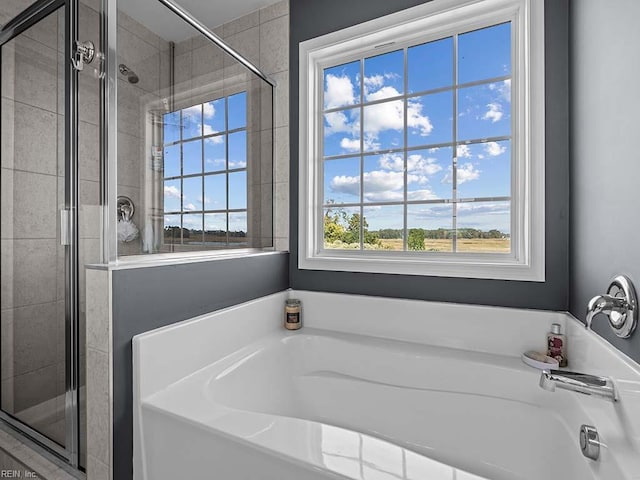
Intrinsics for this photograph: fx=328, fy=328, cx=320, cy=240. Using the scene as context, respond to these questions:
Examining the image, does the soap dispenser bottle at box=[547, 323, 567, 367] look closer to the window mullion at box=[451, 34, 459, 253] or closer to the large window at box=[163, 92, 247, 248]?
the window mullion at box=[451, 34, 459, 253]

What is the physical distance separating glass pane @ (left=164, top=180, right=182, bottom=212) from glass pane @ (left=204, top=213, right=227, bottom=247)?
0.51ft

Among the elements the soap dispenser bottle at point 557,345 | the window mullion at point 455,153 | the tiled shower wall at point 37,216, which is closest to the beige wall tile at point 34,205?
the tiled shower wall at point 37,216

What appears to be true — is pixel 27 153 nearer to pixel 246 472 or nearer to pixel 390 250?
pixel 246 472

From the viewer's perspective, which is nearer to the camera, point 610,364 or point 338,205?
point 610,364

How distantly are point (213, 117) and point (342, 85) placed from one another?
810mm

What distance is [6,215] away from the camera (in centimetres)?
158

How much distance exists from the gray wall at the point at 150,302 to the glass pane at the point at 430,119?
1139mm

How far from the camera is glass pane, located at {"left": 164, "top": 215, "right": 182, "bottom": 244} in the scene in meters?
1.38

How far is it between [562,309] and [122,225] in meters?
1.76

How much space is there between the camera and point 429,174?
68.5 inches

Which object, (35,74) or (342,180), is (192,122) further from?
(342,180)

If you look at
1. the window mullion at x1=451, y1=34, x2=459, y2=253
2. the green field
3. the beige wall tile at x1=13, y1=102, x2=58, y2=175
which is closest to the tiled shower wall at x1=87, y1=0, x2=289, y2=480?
the beige wall tile at x1=13, y1=102, x2=58, y2=175

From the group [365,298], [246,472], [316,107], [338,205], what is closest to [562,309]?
[365,298]

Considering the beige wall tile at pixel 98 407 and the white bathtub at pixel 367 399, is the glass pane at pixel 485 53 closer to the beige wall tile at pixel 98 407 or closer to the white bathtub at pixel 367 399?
the white bathtub at pixel 367 399
